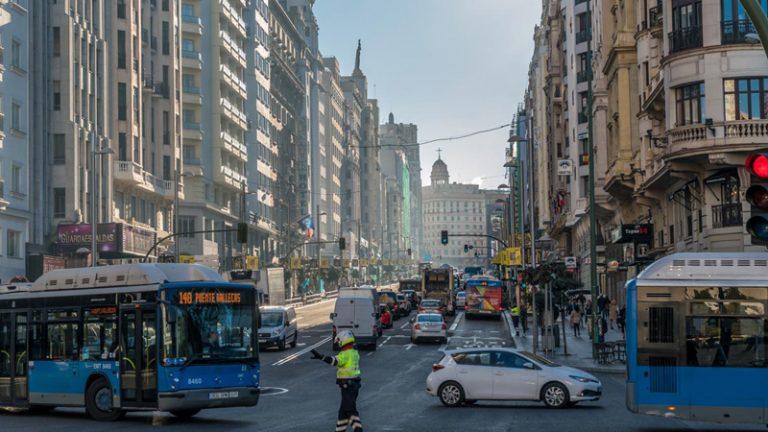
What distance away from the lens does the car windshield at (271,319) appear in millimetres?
52031

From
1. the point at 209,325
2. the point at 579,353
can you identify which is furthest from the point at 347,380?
the point at 579,353

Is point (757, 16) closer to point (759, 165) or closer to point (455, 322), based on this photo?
point (759, 165)

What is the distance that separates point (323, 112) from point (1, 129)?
125m

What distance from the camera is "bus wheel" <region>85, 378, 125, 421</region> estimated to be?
78.3 ft

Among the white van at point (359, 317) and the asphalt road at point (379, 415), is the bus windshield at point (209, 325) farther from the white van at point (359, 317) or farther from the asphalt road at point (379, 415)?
the white van at point (359, 317)

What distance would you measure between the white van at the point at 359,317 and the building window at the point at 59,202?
19.1 m

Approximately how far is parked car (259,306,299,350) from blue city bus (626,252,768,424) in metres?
32.2

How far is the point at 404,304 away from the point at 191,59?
26.6 meters

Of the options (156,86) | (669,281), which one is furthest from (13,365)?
(156,86)

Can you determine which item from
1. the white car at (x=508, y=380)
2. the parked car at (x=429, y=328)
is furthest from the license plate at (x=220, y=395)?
the parked car at (x=429, y=328)

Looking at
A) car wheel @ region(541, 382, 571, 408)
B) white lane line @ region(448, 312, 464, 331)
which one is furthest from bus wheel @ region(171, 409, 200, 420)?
white lane line @ region(448, 312, 464, 331)

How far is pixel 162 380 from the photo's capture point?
73.8 feet

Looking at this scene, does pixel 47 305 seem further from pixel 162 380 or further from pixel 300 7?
pixel 300 7

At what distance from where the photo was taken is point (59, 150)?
65.4 meters
